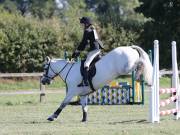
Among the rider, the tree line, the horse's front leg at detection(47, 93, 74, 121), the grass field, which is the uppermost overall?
the tree line

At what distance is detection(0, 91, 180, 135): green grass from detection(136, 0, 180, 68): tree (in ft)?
68.0

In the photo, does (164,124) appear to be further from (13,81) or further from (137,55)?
(13,81)

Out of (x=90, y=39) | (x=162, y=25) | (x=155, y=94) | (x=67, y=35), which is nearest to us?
(x=155, y=94)

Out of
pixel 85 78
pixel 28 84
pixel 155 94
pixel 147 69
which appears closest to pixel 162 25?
pixel 28 84

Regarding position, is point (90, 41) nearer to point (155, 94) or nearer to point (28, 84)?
point (155, 94)

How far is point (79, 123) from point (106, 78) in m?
1.67

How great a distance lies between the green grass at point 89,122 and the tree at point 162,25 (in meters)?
20.7

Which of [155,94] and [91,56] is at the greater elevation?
[91,56]

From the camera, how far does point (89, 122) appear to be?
1628 centimetres

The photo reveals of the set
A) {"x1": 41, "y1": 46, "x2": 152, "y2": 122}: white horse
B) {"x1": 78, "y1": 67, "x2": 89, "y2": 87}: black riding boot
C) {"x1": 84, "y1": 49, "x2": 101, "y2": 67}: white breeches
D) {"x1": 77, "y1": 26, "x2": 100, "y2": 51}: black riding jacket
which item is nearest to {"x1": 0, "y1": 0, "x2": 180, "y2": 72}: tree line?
{"x1": 41, "y1": 46, "x2": 152, "y2": 122}: white horse

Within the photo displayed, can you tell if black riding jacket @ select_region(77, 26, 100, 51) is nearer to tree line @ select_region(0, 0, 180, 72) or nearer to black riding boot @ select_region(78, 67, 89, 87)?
black riding boot @ select_region(78, 67, 89, 87)

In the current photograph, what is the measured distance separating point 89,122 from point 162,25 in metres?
28.8

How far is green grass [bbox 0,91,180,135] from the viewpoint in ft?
44.1

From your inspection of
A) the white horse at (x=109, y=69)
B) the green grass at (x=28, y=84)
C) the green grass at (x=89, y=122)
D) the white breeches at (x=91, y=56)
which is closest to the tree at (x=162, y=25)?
the green grass at (x=28, y=84)
